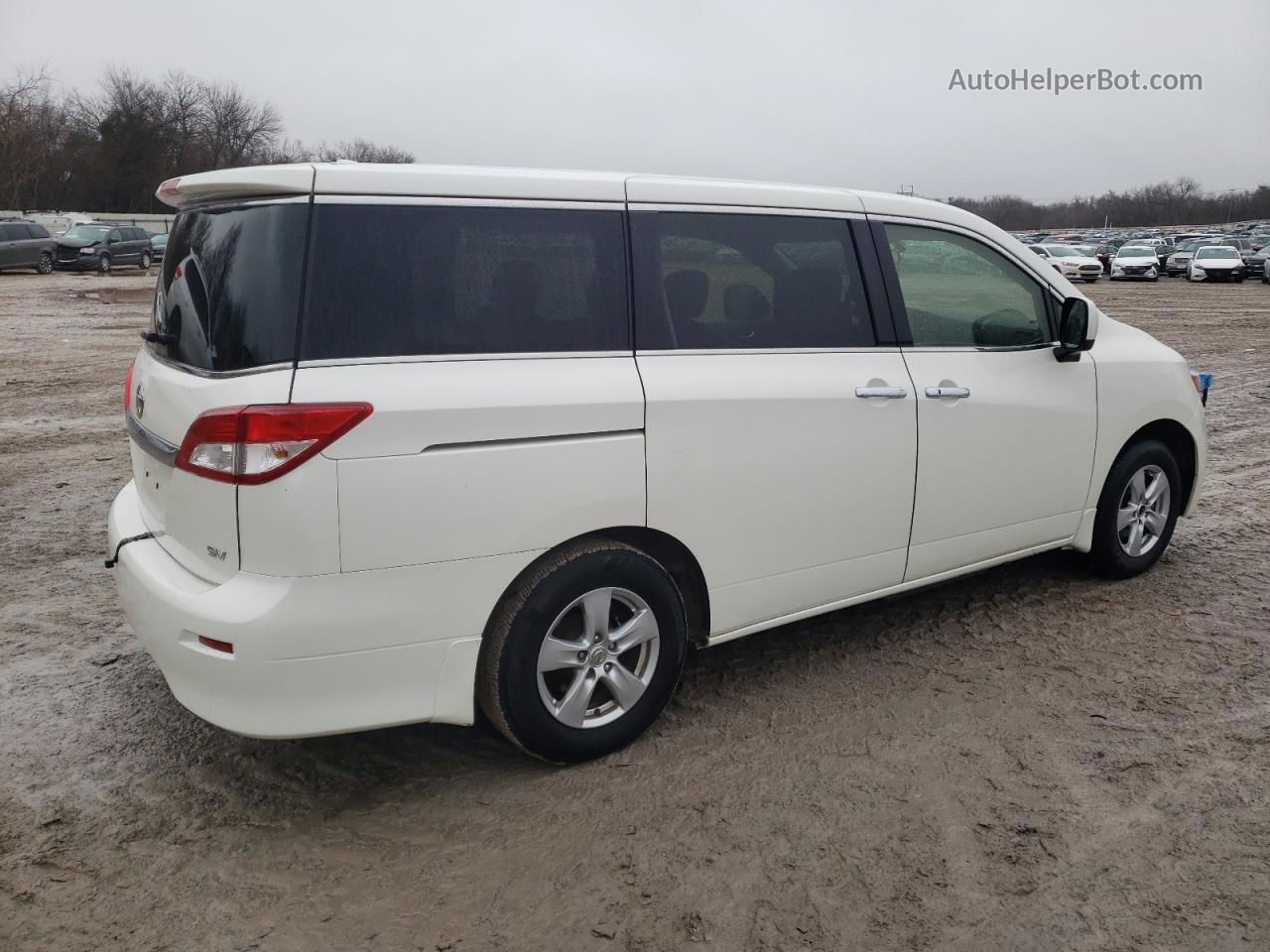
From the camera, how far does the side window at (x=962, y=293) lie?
4.19m

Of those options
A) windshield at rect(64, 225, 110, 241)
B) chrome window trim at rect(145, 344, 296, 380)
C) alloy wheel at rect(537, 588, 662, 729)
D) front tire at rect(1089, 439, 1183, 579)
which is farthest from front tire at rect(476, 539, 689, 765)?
windshield at rect(64, 225, 110, 241)

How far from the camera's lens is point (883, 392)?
154 inches

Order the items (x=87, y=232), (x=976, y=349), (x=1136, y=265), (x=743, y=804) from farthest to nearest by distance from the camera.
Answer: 1. (x=1136, y=265)
2. (x=87, y=232)
3. (x=976, y=349)
4. (x=743, y=804)

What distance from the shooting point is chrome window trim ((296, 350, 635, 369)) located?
2.90 metres

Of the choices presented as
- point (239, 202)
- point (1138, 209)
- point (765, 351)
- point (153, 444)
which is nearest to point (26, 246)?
point (153, 444)

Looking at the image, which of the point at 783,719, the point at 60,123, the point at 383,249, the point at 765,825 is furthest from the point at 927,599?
the point at 60,123

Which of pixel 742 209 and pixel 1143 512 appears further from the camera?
pixel 1143 512

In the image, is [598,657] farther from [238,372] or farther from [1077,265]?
[1077,265]

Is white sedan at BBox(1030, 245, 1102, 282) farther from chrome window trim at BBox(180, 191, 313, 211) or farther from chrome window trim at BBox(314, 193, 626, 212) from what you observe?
chrome window trim at BBox(180, 191, 313, 211)

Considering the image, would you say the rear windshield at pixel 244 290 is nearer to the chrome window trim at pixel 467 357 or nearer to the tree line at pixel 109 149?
the chrome window trim at pixel 467 357

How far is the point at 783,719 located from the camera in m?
3.82

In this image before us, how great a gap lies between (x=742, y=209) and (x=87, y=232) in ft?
120

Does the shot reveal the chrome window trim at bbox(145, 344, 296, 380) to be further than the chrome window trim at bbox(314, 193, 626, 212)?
No

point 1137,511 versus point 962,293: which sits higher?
point 962,293
